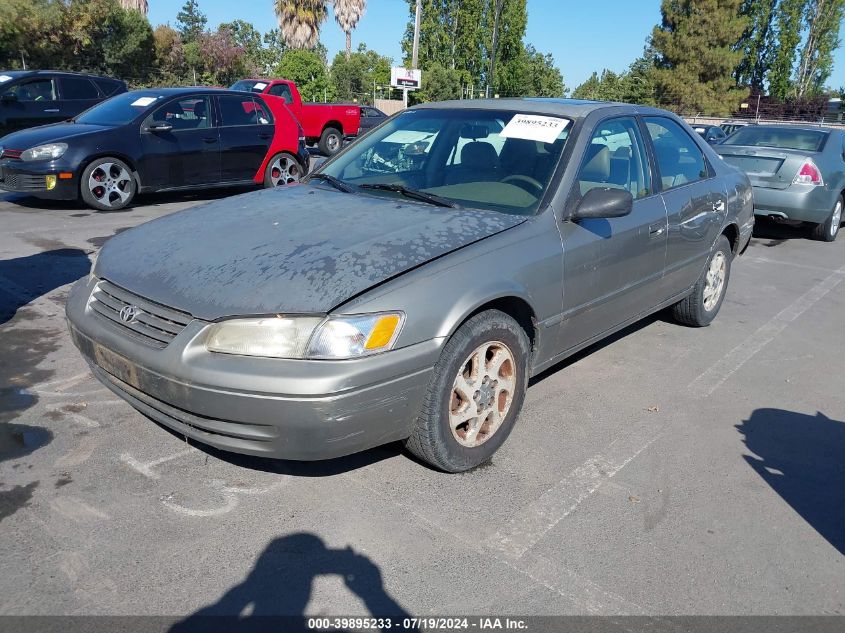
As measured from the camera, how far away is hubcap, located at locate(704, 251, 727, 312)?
531 centimetres

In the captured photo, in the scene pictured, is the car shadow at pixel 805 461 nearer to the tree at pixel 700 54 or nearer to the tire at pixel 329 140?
the tire at pixel 329 140

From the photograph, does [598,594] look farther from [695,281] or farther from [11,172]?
[11,172]

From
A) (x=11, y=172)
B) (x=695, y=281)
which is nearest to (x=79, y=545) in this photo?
(x=695, y=281)

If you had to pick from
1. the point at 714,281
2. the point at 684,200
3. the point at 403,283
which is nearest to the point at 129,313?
the point at 403,283

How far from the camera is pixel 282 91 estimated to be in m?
18.0

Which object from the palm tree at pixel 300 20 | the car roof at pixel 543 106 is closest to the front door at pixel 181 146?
the car roof at pixel 543 106

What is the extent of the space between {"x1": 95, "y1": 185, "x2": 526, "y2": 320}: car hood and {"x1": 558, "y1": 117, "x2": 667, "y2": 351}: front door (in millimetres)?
487

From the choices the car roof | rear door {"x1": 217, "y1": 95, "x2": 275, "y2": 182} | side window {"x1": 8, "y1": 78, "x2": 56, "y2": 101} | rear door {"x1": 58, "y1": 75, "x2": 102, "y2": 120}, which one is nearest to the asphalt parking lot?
the car roof

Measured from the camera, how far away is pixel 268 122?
1045 cm

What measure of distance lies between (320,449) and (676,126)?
3.67m

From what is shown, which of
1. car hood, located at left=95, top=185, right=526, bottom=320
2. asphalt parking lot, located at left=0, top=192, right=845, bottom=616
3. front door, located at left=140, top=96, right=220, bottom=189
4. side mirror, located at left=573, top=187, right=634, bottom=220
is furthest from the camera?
front door, located at left=140, top=96, right=220, bottom=189

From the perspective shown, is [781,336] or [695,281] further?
[781,336]

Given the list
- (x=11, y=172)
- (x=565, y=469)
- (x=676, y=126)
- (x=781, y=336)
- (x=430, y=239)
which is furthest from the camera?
(x=11, y=172)

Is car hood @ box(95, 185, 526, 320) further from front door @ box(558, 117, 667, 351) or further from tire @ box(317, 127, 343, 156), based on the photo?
tire @ box(317, 127, 343, 156)
